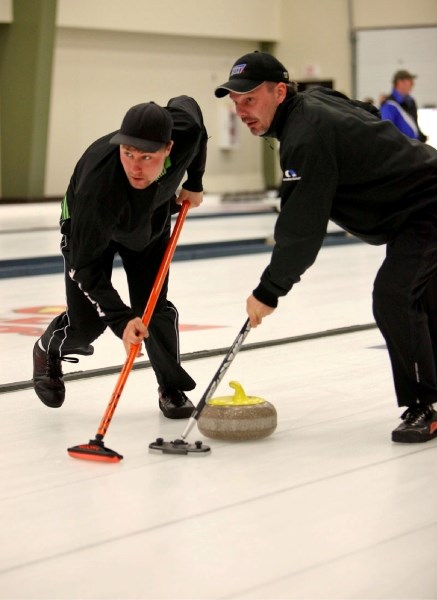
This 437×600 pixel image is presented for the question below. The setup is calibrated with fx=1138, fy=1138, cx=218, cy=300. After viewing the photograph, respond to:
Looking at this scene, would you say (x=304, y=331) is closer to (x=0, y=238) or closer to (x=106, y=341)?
(x=106, y=341)

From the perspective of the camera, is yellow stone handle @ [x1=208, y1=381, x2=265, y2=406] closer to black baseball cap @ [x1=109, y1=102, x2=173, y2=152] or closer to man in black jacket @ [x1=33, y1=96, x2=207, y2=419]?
man in black jacket @ [x1=33, y1=96, x2=207, y2=419]

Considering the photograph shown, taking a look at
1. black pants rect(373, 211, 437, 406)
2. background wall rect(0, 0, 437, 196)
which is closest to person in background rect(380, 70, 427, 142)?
background wall rect(0, 0, 437, 196)

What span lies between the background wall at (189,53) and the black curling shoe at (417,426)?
14.5 meters

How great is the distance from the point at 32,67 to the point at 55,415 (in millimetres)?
13718

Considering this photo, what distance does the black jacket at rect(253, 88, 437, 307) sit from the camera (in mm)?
3248

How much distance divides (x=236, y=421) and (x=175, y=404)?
1.55 feet

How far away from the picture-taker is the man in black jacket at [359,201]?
3262 mm

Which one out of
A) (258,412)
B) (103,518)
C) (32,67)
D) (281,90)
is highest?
(32,67)

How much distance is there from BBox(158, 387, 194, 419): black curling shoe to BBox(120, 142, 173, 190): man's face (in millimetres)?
854

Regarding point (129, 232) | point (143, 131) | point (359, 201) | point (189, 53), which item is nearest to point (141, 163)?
point (143, 131)

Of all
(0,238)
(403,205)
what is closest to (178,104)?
(403,205)

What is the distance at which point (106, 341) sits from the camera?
5.47 metres

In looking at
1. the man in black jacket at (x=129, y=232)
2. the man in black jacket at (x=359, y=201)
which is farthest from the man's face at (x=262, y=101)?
the man in black jacket at (x=129, y=232)

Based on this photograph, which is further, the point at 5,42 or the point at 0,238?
the point at 5,42
